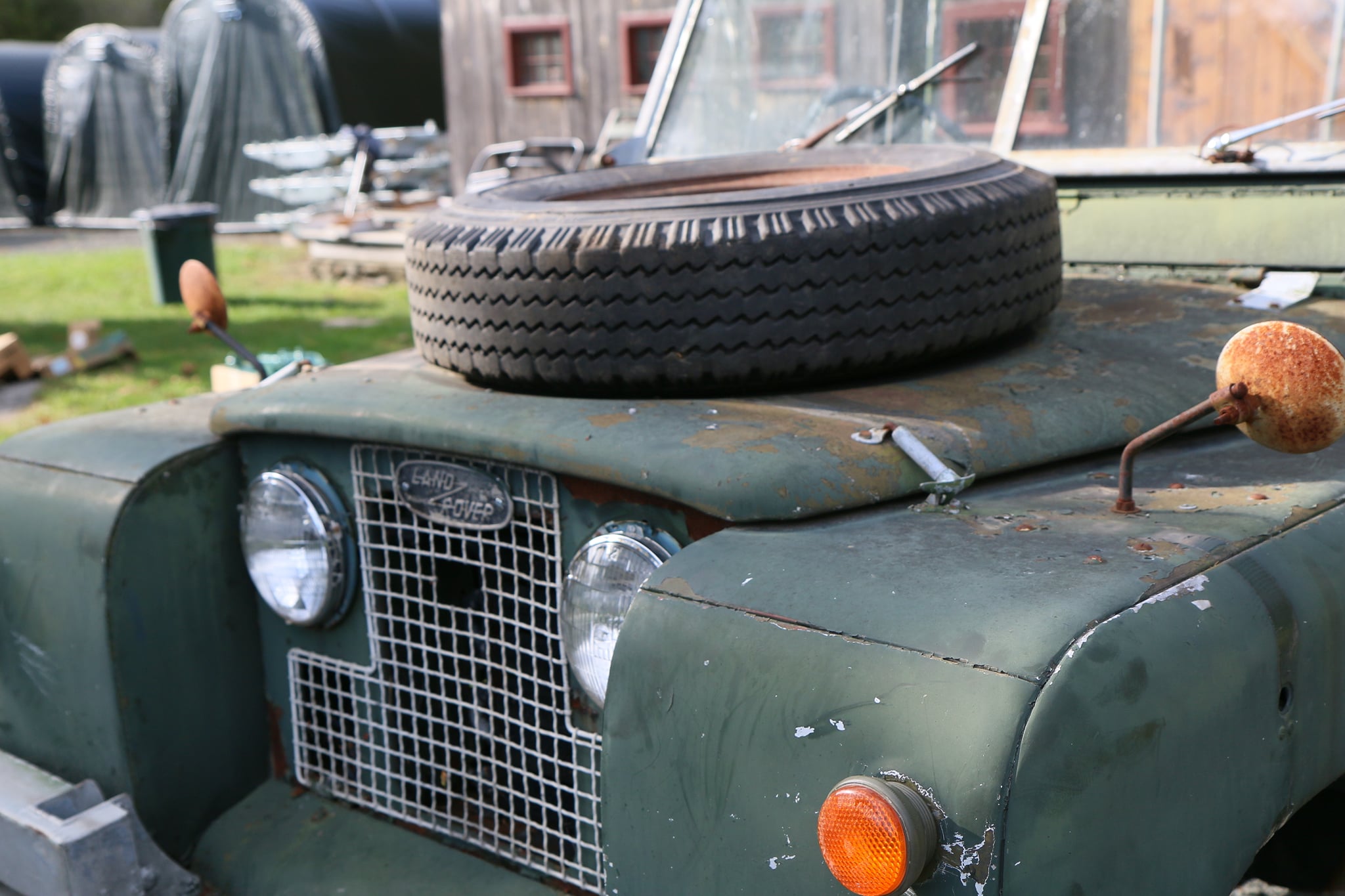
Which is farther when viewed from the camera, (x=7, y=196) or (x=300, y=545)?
(x=7, y=196)

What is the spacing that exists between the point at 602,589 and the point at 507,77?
13583 millimetres

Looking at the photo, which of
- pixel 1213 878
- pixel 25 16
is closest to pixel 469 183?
pixel 1213 878

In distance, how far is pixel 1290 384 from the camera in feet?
4.16

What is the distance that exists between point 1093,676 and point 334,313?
9.33m

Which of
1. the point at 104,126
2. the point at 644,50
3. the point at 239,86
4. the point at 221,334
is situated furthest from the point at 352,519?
the point at 104,126

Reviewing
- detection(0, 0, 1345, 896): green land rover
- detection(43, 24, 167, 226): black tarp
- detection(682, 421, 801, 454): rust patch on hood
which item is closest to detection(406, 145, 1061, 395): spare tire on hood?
detection(0, 0, 1345, 896): green land rover

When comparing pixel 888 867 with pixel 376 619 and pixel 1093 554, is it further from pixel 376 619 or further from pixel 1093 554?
pixel 376 619

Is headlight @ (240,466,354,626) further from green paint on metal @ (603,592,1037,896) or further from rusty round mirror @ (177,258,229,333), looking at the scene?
green paint on metal @ (603,592,1037,896)

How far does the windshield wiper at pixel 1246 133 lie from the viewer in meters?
2.36

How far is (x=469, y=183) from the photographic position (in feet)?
38.1

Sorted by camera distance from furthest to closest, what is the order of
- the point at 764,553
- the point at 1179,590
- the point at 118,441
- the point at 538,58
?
the point at 538,58 → the point at 118,441 → the point at 764,553 → the point at 1179,590

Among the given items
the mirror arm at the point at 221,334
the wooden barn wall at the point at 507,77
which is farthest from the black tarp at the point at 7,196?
the mirror arm at the point at 221,334

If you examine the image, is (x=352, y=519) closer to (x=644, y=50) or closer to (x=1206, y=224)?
(x=1206, y=224)

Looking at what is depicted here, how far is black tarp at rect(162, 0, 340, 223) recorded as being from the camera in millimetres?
15234
